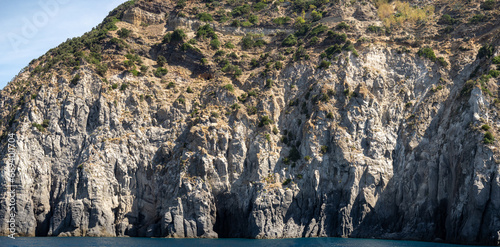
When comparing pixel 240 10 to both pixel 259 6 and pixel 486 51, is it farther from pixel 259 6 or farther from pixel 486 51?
pixel 486 51

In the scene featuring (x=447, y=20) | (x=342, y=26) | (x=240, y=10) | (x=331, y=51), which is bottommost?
(x=331, y=51)

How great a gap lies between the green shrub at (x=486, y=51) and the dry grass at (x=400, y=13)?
16520 mm

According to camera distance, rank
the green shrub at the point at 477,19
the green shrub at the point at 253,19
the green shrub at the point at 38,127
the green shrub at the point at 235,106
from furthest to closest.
A: the green shrub at the point at 253,19 < the green shrub at the point at 477,19 < the green shrub at the point at 235,106 < the green shrub at the point at 38,127

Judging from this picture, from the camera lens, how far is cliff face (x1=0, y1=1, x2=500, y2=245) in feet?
182

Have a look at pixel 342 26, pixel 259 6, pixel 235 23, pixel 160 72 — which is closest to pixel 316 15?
pixel 342 26

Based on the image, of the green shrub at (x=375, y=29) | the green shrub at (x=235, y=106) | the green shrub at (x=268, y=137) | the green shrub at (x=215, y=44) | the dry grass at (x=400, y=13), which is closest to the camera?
the green shrub at (x=268, y=137)

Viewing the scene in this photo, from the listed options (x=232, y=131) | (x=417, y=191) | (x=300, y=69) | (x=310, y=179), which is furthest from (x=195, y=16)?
(x=417, y=191)

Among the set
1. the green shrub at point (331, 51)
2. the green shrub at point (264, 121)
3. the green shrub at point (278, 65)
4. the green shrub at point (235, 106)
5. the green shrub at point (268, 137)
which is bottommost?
the green shrub at point (268, 137)

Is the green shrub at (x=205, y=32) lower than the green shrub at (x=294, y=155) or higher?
higher

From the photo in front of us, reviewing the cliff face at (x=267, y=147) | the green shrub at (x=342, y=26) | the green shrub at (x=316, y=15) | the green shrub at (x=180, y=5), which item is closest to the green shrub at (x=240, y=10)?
the green shrub at (x=180, y=5)

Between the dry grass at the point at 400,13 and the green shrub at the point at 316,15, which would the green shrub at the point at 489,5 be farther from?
the green shrub at the point at 316,15

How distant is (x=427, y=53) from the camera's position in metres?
70.0

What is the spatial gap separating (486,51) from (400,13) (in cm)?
2342

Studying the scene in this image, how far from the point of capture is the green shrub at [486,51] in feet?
205
